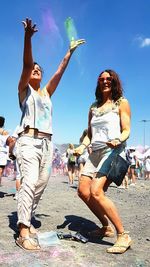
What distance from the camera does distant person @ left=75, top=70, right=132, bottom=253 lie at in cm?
433

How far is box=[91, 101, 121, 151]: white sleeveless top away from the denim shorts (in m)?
0.09

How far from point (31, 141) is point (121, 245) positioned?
1.67 m

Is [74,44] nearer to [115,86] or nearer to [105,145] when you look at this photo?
[115,86]

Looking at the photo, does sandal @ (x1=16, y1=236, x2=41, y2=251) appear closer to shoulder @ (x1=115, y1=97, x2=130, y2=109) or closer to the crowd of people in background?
shoulder @ (x1=115, y1=97, x2=130, y2=109)

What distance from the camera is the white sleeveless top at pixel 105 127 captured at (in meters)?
4.60

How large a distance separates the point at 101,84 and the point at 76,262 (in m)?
2.38

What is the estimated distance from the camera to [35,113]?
4578 mm

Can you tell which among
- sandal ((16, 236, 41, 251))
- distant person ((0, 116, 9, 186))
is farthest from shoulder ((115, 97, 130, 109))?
distant person ((0, 116, 9, 186))

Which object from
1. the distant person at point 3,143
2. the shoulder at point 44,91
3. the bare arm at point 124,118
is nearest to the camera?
the bare arm at point 124,118

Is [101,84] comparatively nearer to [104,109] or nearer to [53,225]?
[104,109]

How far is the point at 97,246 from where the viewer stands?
174 inches

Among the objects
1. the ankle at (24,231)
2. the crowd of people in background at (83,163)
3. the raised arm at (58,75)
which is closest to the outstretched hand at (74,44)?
the raised arm at (58,75)

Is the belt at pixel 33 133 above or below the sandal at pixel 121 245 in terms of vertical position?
above

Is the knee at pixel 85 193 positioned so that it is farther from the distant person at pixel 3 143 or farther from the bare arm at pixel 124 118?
the distant person at pixel 3 143
